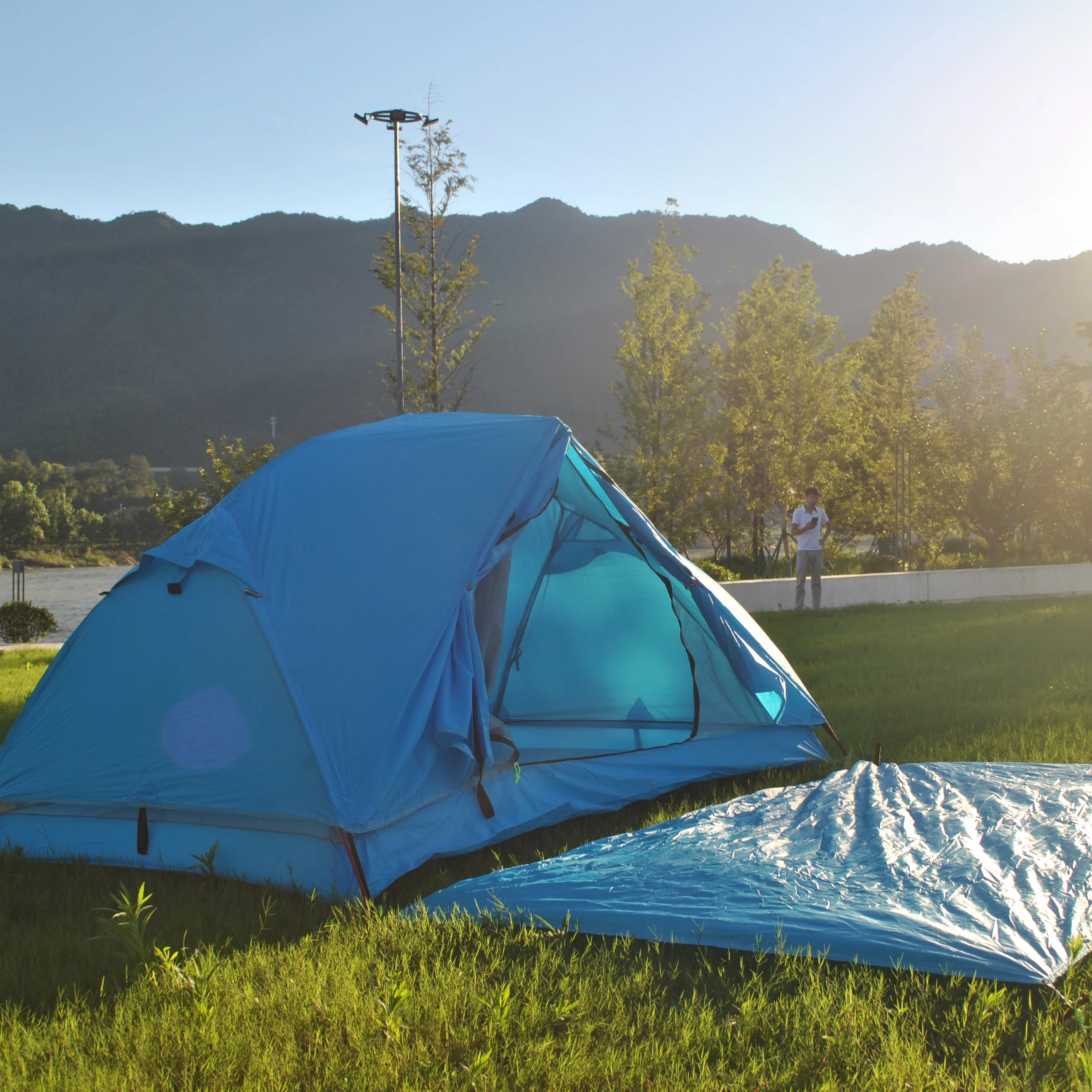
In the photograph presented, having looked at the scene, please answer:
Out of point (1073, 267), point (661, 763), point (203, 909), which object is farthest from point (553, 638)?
point (1073, 267)

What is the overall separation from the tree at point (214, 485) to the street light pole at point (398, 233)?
2756 millimetres

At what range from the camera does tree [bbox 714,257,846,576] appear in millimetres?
18984

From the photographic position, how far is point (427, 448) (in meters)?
4.88

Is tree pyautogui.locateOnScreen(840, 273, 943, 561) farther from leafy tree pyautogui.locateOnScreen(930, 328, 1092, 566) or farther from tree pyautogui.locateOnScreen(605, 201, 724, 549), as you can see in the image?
tree pyautogui.locateOnScreen(605, 201, 724, 549)

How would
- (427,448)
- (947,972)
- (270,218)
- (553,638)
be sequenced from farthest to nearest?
1. (270,218)
2. (553,638)
3. (427,448)
4. (947,972)

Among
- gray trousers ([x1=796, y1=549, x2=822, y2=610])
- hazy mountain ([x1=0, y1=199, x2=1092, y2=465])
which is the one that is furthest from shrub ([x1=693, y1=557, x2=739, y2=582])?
hazy mountain ([x1=0, y1=199, x2=1092, y2=465])

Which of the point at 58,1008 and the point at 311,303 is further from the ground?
the point at 311,303

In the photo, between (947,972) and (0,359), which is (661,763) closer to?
(947,972)

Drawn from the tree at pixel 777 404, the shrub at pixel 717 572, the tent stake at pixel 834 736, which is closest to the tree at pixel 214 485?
the shrub at pixel 717 572

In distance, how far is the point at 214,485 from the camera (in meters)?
17.7

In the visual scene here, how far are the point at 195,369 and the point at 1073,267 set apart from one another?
99.5m

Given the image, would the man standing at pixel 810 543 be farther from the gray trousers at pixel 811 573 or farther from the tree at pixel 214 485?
the tree at pixel 214 485

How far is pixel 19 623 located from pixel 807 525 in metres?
10.7

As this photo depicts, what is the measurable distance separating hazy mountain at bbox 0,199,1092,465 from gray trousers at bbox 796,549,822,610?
194 ft
